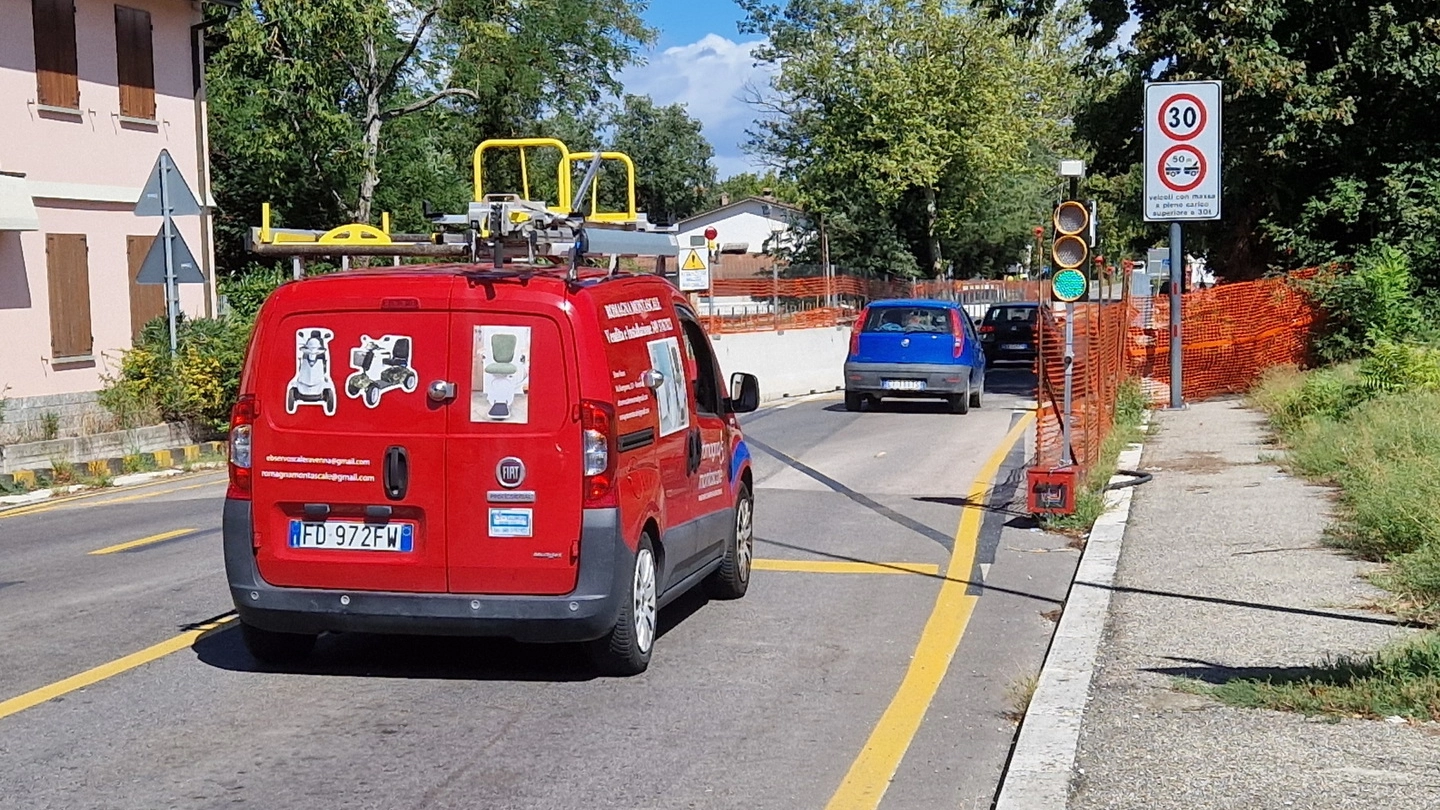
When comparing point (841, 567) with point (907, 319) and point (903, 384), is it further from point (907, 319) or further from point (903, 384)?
point (907, 319)

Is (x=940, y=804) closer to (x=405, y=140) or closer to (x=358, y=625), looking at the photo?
(x=358, y=625)

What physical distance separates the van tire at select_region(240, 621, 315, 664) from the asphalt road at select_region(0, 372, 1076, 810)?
0.08 metres

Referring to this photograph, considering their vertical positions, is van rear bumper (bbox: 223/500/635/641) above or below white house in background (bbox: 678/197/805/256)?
below

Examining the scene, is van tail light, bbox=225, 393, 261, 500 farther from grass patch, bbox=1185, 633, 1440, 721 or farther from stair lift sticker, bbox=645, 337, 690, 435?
grass patch, bbox=1185, 633, 1440, 721

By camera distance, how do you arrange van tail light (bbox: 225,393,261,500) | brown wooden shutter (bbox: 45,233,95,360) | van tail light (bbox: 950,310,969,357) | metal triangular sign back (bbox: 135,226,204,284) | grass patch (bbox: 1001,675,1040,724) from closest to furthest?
grass patch (bbox: 1001,675,1040,724), van tail light (bbox: 225,393,261,500), metal triangular sign back (bbox: 135,226,204,284), brown wooden shutter (bbox: 45,233,95,360), van tail light (bbox: 950,310,969,357)

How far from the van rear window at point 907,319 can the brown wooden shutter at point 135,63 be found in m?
11.2

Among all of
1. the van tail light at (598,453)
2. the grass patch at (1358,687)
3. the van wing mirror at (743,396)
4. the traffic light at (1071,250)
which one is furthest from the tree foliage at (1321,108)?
the van tail light at (598,453)

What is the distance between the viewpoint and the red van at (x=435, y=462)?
286 inches

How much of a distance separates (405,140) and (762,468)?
23.5 meters

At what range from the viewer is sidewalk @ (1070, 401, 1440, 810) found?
5586mm

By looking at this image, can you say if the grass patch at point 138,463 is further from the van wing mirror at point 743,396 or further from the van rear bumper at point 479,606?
the van rear bumper at point 479,606

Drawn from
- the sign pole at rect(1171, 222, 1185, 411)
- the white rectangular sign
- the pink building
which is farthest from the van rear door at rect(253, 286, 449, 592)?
the sign pole at rect(1171, 222, 1185, 411)

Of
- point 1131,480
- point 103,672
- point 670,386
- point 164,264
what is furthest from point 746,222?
point 103,672

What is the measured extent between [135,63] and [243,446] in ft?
60.6
